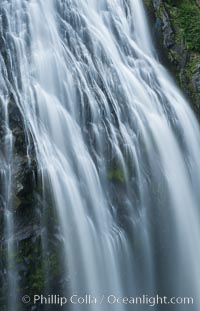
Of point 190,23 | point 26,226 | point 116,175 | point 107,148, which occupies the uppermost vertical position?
point 190,23

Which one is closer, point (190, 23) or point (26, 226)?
point (26, 226)

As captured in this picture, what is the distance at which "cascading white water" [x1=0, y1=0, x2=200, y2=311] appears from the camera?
7895mm

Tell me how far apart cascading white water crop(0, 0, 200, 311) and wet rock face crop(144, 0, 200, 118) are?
653 mm

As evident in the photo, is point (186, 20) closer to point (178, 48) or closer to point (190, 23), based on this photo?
point (190, 23)

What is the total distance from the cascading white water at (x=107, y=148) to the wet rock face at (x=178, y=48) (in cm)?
65

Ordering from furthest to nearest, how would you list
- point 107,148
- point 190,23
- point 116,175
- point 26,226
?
point 190,23 < point 107,148 < point 116,175 < point 26,226

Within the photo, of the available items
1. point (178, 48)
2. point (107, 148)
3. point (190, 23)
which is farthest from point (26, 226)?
point (190, 23)

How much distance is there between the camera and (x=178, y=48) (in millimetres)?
12195

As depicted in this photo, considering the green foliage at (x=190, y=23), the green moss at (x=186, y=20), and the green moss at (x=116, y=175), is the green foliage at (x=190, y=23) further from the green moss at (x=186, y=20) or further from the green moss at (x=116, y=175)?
the green moss at (x=116, y=175)

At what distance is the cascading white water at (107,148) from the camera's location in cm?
789

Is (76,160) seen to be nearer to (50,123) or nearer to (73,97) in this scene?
(50,123)

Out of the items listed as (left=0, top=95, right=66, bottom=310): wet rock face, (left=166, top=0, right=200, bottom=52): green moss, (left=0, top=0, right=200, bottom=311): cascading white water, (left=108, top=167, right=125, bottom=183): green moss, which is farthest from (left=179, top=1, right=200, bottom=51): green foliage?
(left=0, top=95, right=66, bottom=310): wet rock face

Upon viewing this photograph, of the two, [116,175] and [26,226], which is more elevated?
[116,175]

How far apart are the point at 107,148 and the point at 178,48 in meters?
5.01
